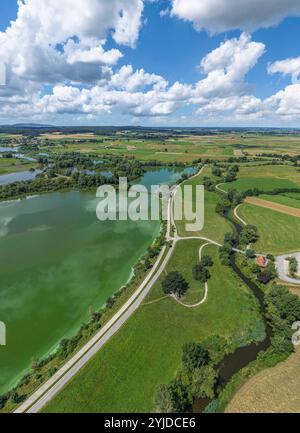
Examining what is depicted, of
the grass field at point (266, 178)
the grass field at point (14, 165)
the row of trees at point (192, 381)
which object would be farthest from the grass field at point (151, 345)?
the grass field at point (14, 165)

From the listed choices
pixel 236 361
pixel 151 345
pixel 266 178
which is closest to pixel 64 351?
pixel 151 345

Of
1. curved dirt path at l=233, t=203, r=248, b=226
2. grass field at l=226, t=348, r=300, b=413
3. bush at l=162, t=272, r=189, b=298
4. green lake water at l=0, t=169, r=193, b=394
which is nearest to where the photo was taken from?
grass field at l=226, t=348, r=300, b=413

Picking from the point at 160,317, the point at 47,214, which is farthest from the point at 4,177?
the point at 160,317

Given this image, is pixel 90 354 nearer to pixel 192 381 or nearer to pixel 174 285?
pixel 192 381

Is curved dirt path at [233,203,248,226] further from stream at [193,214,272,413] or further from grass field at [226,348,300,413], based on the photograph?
grass field at [226,348,300,413]

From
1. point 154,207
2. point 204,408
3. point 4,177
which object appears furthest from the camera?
point 4,177

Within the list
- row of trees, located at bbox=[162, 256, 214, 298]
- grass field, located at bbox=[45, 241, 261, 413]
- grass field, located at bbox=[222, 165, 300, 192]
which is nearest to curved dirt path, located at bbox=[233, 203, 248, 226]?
grass field, located at bbox=[222, 165, 300, 192]
